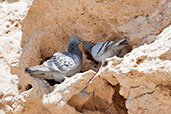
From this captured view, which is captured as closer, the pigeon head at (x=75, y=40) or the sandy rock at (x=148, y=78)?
the sandy rock at (x=148, y=78)

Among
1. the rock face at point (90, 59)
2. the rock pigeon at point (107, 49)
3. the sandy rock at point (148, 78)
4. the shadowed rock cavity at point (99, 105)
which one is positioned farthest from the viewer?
the rock pigeon at point (107, 49)

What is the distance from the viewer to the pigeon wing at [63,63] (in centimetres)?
379

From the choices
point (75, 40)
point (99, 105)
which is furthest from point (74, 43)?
point (99, 105)

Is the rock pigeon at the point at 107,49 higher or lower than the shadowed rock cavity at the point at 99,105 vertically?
higher

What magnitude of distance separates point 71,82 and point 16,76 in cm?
146

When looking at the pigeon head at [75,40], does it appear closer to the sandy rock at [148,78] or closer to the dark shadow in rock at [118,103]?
the dark shadow in rock at [118,103]

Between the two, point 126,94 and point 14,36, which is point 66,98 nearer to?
point 126,94

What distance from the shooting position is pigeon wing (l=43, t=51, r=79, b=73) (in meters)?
3.79

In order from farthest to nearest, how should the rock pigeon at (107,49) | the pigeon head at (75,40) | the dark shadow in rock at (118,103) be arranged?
the pigeon head at (75,40) < the rock pigeon at (107,49) < the dark shadow in rock at (118,103)

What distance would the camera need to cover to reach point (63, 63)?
3.87 metres

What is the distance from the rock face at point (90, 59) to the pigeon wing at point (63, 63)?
24cm

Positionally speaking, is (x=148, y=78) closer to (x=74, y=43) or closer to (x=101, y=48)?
(x=101, y=48)

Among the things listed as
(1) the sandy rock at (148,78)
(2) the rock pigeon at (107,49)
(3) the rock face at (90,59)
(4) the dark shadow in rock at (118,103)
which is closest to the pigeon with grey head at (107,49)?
(2) the rock pigeon at (107,49)

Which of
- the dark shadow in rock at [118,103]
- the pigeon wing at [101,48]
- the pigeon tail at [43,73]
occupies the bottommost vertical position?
the dark shadow in rock at [118,103]
